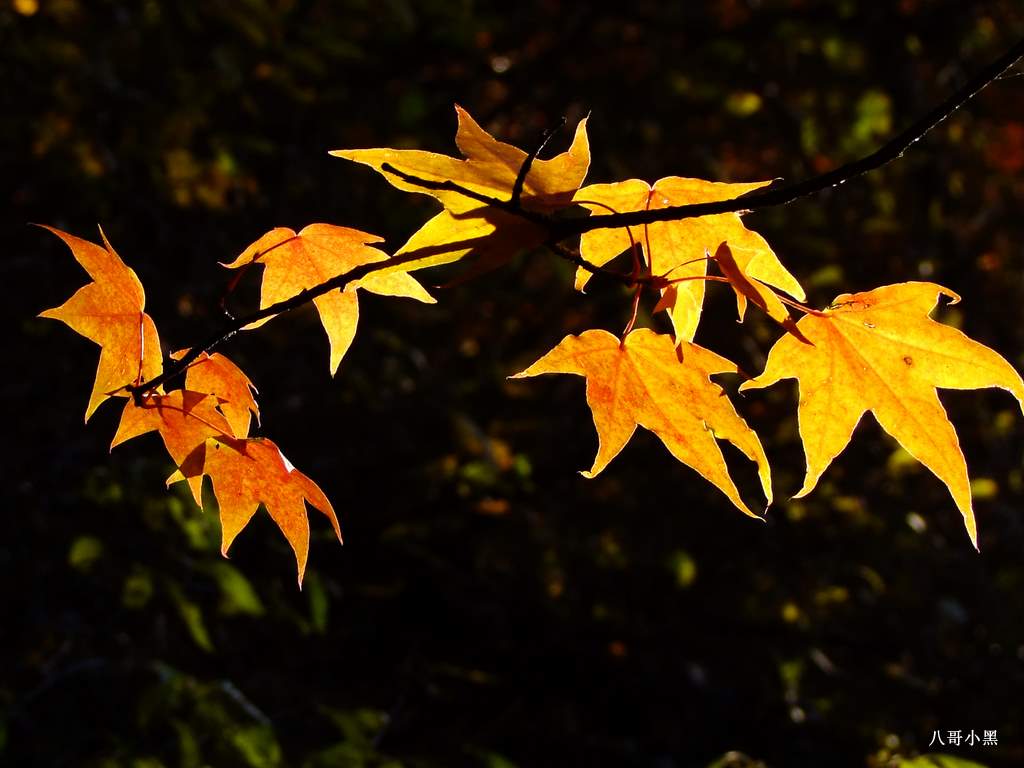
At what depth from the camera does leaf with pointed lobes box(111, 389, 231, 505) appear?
740 millimetres

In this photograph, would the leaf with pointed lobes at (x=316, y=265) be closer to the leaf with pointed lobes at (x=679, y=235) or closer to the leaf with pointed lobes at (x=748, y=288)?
the leaf with pointed lobes at (x=679, y=235)

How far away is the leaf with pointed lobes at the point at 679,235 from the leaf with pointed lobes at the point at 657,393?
A: 0.03 m

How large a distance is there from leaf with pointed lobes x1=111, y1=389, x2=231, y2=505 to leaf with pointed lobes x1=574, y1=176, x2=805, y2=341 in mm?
301

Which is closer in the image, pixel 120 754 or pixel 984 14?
pixel 120 754

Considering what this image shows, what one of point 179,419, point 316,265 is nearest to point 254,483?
point 179,419

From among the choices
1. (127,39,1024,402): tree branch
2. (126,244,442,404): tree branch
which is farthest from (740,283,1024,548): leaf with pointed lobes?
(126,244,442,404): tree branch

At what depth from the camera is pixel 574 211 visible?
10.4 feet

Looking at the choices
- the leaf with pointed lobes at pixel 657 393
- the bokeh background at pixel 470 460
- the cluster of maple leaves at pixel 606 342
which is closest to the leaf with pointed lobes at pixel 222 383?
the cluster of maple leaves at pixel 606 342

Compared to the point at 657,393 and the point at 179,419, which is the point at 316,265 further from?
the point at 657,393

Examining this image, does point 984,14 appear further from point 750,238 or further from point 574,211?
point 750,238

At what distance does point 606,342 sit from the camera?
2.39ft

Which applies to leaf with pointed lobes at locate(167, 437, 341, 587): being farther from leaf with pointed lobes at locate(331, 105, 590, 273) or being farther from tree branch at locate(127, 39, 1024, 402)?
leaf with pointed lobes at locate(331, 105, 590, 273)

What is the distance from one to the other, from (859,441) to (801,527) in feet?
1.19

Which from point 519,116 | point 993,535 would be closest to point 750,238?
point 993,535
